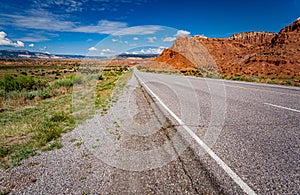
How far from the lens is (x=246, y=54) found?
47.2 meters

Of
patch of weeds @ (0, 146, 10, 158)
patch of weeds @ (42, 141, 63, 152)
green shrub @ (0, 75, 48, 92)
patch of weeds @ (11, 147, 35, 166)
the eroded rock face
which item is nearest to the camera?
patch of weeds @ (11, 147, 35, 166)

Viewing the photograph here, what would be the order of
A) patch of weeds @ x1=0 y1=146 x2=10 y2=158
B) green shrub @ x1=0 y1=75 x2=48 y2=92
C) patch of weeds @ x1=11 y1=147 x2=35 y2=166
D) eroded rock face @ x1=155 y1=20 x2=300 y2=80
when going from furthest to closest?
eroded rock face @ x1=155 y1=20 x2=300 y2=80, green shrub @ x1=0 y1=75 x2=48 y2=92, patch of weeds @ x1=0 y1=146 x2=10 y2=158, patch of weeds @ x1=11 y1=147 x2=35 y2=166

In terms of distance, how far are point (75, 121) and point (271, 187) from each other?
4.89 meters

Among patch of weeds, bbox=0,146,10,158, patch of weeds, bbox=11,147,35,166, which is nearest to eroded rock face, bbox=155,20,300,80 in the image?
patch of weeds, bbox=11,147,35,166

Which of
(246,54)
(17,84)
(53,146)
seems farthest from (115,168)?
(246,54)

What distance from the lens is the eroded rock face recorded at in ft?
99.9

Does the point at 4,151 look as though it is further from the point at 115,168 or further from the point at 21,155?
the point at 115,168

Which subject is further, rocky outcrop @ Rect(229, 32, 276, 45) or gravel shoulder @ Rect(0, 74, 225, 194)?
rocky outcrop @ Rect(229, 32, 276, 45)

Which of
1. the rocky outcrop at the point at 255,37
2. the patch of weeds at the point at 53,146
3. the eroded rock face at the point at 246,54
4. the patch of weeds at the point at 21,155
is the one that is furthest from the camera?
the rocky outcrop at the point at 255,37

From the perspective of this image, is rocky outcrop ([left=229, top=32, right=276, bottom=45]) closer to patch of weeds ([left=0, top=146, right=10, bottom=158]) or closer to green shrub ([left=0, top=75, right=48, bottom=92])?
green shrub ([left=0, top=75, right=48, bottom=92])

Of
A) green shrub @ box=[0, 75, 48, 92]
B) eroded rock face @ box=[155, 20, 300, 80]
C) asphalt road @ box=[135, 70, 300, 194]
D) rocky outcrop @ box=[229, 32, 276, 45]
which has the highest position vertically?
rocky outcrop @ box=[229, 32, 276, 45]

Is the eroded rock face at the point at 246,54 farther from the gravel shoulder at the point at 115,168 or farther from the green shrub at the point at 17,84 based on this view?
the gravel shoulder at the point at 115,168

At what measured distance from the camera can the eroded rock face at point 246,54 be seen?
30.4 meters

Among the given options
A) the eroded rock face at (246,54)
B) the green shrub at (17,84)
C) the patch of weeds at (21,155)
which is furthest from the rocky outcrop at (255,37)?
the patch of weeds at (21,155)
